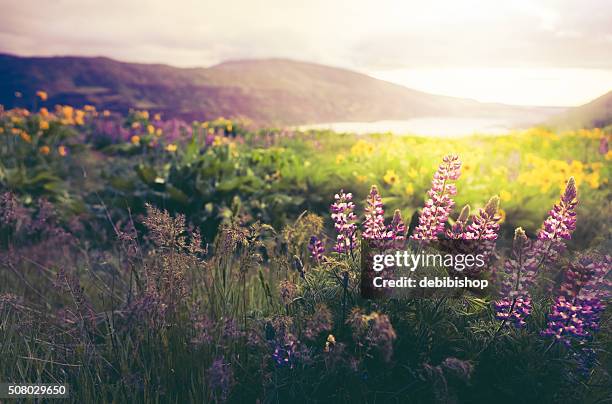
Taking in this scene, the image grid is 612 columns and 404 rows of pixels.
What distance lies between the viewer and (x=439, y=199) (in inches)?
93.9

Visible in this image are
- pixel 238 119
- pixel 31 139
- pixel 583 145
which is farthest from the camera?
pixel 238 119

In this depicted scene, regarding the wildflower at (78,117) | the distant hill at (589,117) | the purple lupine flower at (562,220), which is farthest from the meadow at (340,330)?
the distant hill at (589,117)

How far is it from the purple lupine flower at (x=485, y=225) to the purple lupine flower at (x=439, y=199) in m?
0.12

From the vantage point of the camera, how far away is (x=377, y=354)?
2354 millimetres

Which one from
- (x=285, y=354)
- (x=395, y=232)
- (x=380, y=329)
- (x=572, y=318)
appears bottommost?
(x=285, y=354)

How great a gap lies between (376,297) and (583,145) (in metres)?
9.34

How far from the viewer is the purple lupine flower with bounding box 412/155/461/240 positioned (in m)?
2.35

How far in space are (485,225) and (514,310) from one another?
36 cm

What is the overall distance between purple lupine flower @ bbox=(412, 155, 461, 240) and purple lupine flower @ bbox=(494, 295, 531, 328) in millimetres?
372

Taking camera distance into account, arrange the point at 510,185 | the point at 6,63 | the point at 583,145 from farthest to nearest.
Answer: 1. the point at 6,63
2. the point at 583,145
3. the point at 510,185

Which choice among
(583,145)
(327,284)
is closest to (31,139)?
(327,284)

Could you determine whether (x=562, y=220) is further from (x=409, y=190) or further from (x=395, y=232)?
(x=409, y=190)

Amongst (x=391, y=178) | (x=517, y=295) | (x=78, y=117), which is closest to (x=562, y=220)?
(x=517, y=295)

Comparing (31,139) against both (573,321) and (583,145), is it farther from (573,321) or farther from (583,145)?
(583,145)
